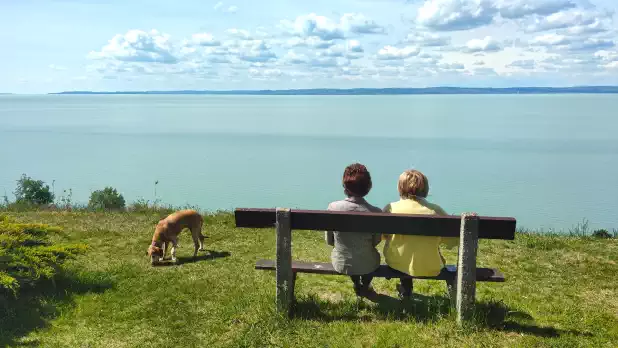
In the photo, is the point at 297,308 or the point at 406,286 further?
the point at 406,286

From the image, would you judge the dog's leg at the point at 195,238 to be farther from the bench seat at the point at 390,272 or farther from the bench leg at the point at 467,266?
the bench leg at the point at 467,266

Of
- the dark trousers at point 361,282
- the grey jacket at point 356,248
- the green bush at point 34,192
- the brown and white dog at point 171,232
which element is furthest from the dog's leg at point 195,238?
the green bush at point 34,192

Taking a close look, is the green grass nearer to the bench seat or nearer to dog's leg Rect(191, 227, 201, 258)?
dog's leg Rect(191, 227, 201, 258)

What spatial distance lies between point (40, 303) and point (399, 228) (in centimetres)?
424

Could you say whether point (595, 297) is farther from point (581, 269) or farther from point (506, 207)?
point (506, 207)

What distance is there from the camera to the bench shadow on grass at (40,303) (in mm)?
5113

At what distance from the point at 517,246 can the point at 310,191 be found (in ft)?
89.6

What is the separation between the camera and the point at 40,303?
581 centimetres

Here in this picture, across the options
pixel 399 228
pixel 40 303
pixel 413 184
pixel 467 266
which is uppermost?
pixel 413 184

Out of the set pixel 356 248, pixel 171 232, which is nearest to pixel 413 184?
pixel 356 248

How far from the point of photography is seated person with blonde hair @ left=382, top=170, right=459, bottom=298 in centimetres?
503

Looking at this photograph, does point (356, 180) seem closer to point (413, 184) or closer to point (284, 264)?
point (413, 184)

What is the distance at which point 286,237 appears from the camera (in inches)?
195

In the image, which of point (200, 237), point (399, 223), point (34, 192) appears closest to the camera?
point (399, 223)
